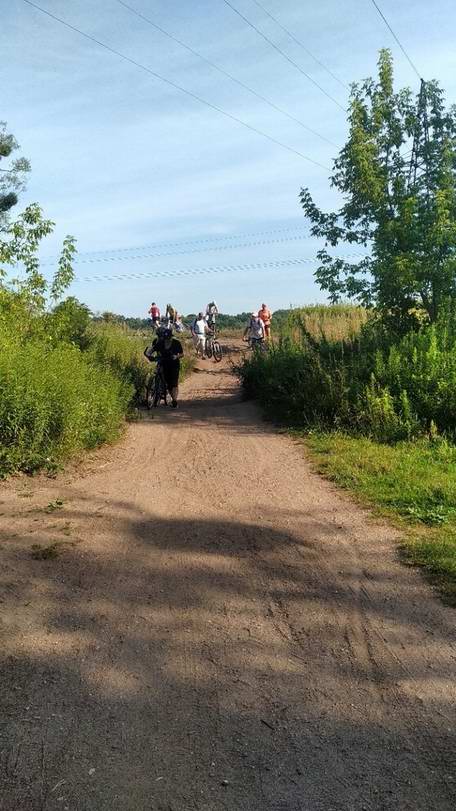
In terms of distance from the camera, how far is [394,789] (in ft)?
8.68

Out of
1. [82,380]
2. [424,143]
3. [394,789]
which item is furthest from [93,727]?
[424,143]

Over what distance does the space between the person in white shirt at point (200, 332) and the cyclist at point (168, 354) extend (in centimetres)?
987

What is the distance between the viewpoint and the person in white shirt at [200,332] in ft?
79.8

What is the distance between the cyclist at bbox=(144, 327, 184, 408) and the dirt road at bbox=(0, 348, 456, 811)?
7.73 meters

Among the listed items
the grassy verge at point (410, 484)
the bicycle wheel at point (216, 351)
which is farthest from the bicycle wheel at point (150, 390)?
the bicycle wheel at point (216, 351)

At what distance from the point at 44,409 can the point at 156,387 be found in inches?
262

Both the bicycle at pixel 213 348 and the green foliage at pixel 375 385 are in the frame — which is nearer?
the green foliage at pixel 375 385

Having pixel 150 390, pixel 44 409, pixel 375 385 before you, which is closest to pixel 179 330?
pixel 150 390

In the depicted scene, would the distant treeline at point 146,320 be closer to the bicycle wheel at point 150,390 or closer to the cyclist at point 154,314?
the cyclist at point 154,314

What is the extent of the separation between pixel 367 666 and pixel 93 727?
1.55 metres

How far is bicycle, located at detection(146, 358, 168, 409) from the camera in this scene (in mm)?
14602

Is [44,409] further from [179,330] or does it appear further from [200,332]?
[179,330]

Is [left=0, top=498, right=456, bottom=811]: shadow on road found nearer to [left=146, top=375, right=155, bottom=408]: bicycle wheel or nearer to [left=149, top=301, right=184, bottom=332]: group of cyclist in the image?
[left=146, top=375, right=155, bottom=408]: bicycle wheel

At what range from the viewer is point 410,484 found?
24.0 ft
